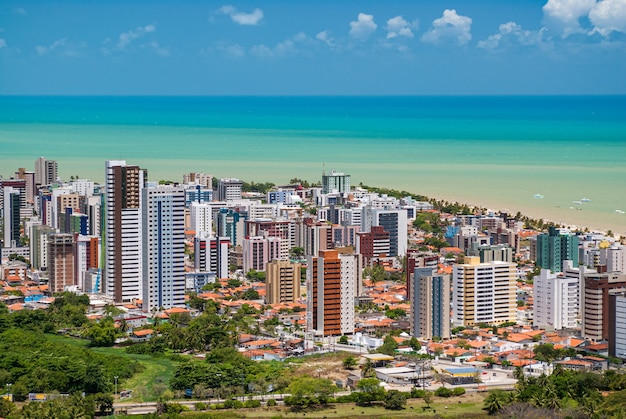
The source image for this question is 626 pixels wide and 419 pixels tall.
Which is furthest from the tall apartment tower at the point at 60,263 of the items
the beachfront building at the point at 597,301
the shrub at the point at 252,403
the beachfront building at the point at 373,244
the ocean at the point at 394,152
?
the ocean at the point at 394,152

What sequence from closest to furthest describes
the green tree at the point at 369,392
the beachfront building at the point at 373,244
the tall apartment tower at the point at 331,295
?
1. the green tree at the point at 369,392
2. the tall apartment tower at the point at 331,295
3. the beachfront building at the point at 373,244

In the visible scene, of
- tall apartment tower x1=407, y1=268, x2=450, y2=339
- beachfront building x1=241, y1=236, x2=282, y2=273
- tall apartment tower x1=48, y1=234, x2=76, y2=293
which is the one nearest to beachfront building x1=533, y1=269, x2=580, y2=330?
tall apartment tower x1=407, y1=268, x2=450, y2=339

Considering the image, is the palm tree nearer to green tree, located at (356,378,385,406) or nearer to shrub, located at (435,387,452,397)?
shrub, located at (435,387,452,397)

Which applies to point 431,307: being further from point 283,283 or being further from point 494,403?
point 494,403

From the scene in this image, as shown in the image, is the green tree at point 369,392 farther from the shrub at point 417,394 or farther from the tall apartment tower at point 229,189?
the tall apartment tower at point 229,189

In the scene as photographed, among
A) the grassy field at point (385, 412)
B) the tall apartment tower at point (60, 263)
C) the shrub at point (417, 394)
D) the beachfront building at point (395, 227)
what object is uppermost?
the beachfront building at point (395, 227)

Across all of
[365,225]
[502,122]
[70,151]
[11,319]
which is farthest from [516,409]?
[502,122]

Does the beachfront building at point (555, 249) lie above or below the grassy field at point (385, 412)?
above
